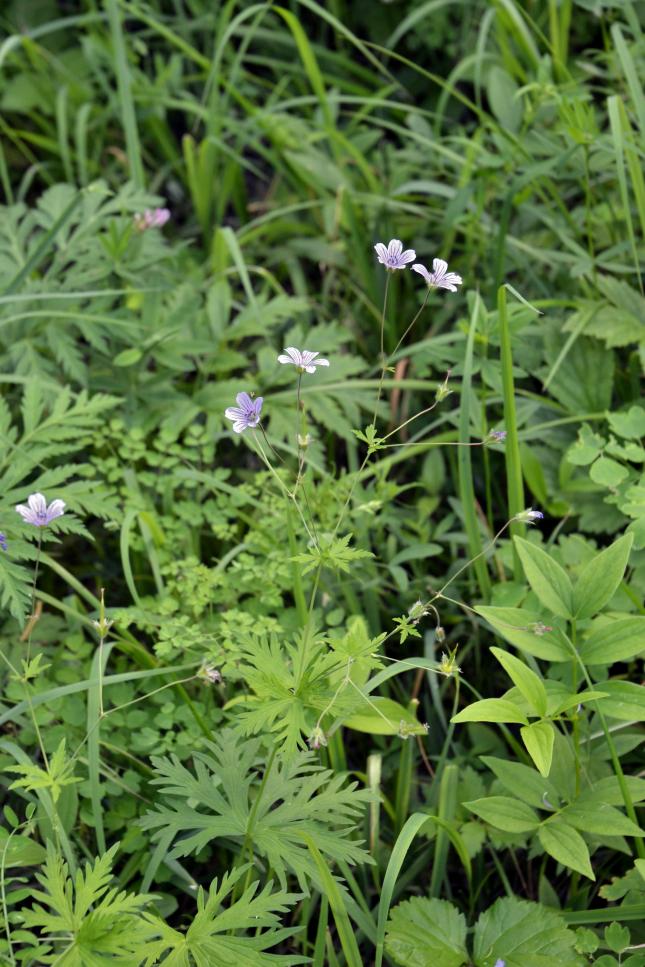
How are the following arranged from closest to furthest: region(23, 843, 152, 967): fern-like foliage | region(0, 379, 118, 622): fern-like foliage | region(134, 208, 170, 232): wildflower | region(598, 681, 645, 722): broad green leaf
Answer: region(23, 843, 152, 967): fern-like foliage < region(598, 681, 645, 722): broad green leaf < region(0, 379, 118, 622): fern-like foliage < region(134, 208, 170, 232): wildflower

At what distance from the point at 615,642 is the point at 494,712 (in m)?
0.27

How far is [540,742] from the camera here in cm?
145

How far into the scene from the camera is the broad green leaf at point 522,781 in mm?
1644

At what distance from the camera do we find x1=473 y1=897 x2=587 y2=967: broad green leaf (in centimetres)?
153

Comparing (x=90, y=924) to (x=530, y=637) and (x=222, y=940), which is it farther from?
(x=530, y=637)

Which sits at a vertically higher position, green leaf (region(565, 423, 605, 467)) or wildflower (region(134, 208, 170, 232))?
wildflower (region(134, 208, 170, 232))

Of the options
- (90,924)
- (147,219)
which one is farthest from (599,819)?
(147,219)

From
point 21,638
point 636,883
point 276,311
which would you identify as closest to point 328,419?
point 276,311

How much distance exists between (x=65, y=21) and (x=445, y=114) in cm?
131

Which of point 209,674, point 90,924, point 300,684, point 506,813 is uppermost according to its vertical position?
point 300,684

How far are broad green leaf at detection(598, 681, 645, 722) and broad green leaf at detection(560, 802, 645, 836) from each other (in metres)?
0.16

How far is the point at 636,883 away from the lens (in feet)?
5.25

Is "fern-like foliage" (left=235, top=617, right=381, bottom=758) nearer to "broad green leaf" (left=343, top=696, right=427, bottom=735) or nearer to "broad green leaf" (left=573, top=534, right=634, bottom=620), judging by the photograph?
"broad green leaf" (left=343, top=696, right=427, bottom=735)

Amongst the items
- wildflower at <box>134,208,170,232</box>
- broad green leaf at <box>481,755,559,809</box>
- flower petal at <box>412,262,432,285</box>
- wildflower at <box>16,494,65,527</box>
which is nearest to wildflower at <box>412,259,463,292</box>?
flower petal at <box>412,262,432,285</box>
